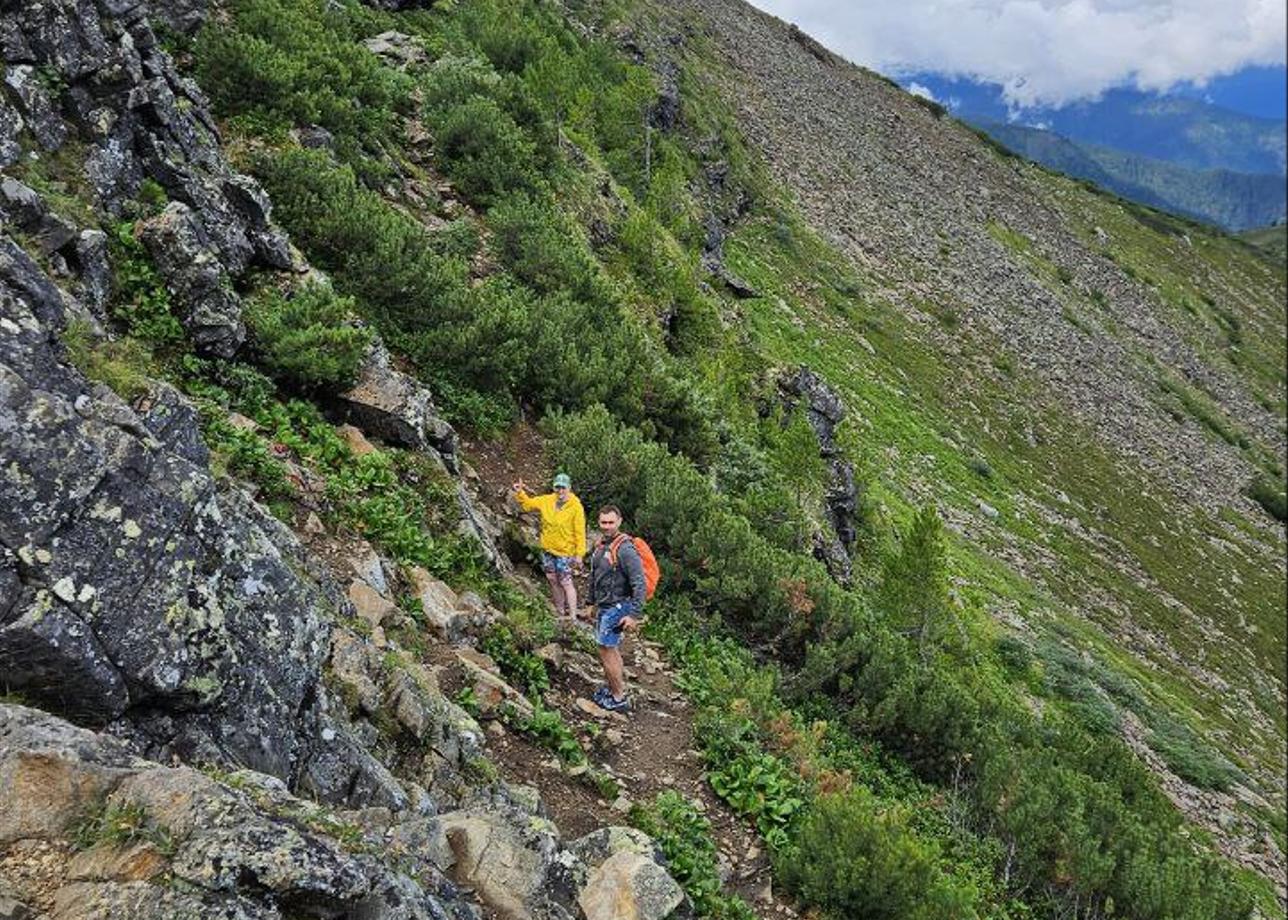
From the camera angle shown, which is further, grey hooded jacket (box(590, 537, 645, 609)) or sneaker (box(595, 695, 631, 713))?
sneaker (box(595, 695, 631, 713))

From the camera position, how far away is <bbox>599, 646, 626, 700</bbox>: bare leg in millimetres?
10172

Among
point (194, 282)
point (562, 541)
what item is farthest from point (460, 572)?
point (194, 282)

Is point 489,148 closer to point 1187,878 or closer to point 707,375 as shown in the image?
point 707,375

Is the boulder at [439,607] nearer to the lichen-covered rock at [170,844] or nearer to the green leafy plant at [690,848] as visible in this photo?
the green leafy plant at [690,848]

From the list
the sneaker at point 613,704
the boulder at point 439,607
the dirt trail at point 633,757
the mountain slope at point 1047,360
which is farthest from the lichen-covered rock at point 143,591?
the mountain slope at point 1047,360

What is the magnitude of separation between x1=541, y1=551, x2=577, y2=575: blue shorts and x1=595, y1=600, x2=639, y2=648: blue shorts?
192 cm

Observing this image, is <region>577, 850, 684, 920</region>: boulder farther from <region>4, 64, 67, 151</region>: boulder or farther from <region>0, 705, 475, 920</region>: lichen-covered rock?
<region>4, 64, 67, 151</region>: boulder

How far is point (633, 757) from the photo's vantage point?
9.83 m

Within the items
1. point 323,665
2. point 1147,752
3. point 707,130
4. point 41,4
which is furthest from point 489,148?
point 707,130

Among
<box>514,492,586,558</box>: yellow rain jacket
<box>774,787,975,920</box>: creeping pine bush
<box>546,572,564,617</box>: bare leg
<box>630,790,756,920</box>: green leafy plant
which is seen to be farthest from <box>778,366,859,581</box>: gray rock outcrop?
<box>630,790,756,920</box>: green leafy plant

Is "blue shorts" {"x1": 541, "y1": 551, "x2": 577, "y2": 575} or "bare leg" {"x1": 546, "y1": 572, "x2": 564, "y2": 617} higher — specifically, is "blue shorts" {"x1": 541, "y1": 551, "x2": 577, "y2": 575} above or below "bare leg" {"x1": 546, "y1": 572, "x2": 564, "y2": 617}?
above

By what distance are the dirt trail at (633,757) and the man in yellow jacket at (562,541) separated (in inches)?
20.7

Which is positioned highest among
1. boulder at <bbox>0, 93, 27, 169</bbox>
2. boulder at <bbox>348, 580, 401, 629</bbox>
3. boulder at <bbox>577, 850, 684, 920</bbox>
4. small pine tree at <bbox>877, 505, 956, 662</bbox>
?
boulder at <bbox>0, 93, 27, 169</bbox>

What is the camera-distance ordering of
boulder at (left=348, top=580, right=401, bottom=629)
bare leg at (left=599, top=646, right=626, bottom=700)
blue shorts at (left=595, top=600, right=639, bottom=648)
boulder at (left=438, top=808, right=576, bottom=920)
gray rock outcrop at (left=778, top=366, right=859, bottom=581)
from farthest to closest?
gray rock outcrop at (left=778, top=366, right=859, bottom=581)
bare leg at (left=599, top=646, right=626, bottom=700)
blue shorts at (left=595, top=600, right=639, bottom=648)
boulder at (left=348, top=580, right=401, bottom=629)
boulder at (left=438, top=808, right=576, bottom=920)
